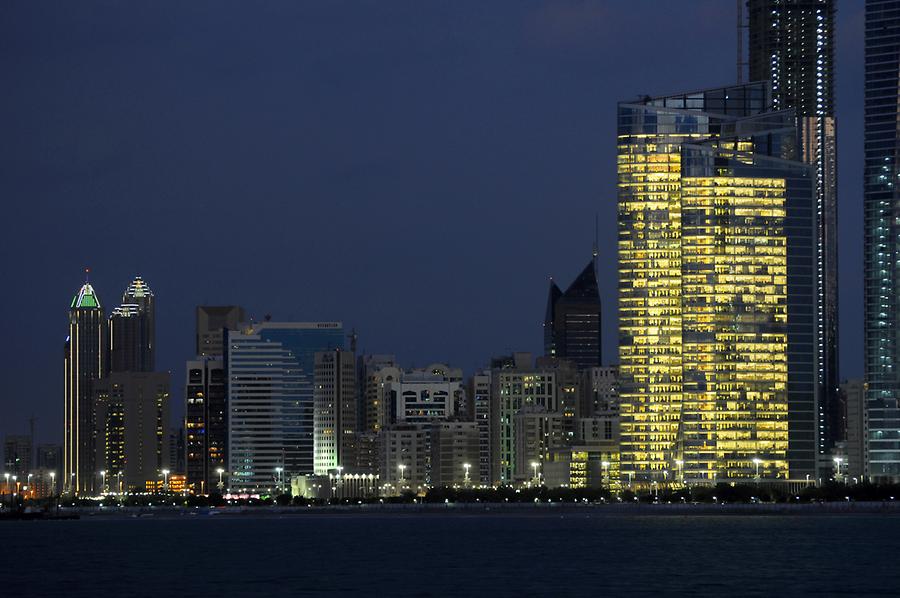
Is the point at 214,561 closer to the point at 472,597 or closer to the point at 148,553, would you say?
the point at 148,553

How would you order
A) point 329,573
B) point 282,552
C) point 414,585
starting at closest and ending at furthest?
point 414,585 → point 329,573 → point 282,552

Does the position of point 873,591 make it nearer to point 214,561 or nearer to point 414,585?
point 414,585

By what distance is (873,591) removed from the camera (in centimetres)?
13262

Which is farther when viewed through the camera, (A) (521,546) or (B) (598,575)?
(A) (521,546)

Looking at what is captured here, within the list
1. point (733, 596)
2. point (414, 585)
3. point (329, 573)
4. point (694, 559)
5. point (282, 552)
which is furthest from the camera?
point (282, 552)

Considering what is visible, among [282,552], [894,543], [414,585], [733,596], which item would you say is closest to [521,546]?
[282,552]

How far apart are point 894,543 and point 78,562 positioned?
75.4 m

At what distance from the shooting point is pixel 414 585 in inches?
5531

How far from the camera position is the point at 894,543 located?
188750mm

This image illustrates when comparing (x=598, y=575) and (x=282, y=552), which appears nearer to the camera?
(x=598, y=575)

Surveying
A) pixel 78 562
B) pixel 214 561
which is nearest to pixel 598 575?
pixel 214 561

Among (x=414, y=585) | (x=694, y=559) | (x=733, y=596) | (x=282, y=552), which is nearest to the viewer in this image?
(x=733, y=596)

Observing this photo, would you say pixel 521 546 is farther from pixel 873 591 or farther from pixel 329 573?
pixel 873 591

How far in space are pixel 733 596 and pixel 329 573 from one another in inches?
1468
